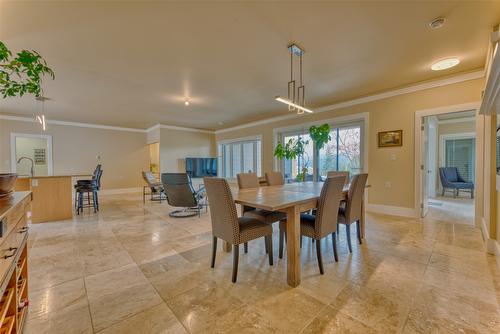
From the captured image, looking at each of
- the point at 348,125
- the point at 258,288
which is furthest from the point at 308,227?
the point at 348,125

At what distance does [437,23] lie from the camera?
221cm

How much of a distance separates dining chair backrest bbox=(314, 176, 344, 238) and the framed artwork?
2833mm

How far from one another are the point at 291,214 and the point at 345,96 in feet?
12.1

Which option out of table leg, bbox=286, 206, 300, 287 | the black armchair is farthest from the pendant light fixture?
table leg, bbox=286, 206, 300, 287

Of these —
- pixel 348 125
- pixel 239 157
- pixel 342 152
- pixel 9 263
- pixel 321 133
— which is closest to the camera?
pixel 9 263

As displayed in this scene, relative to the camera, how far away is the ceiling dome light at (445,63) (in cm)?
301

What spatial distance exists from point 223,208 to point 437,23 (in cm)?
284

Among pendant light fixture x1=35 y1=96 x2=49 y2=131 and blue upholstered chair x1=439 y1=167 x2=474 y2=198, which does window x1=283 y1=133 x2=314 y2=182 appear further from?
pendant light fixture x1=35 y1=96 x2=49 y2=131

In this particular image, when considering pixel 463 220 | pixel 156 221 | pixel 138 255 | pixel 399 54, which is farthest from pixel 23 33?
pixel 463 220

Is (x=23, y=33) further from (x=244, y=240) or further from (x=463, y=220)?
(x=463, y=220)

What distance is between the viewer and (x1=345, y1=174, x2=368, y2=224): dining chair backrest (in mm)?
2508

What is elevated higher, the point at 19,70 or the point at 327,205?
the point at 19,70

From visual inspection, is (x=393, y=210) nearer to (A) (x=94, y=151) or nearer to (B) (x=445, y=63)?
(B) (x=445, y=63)

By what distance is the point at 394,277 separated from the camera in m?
2.00
